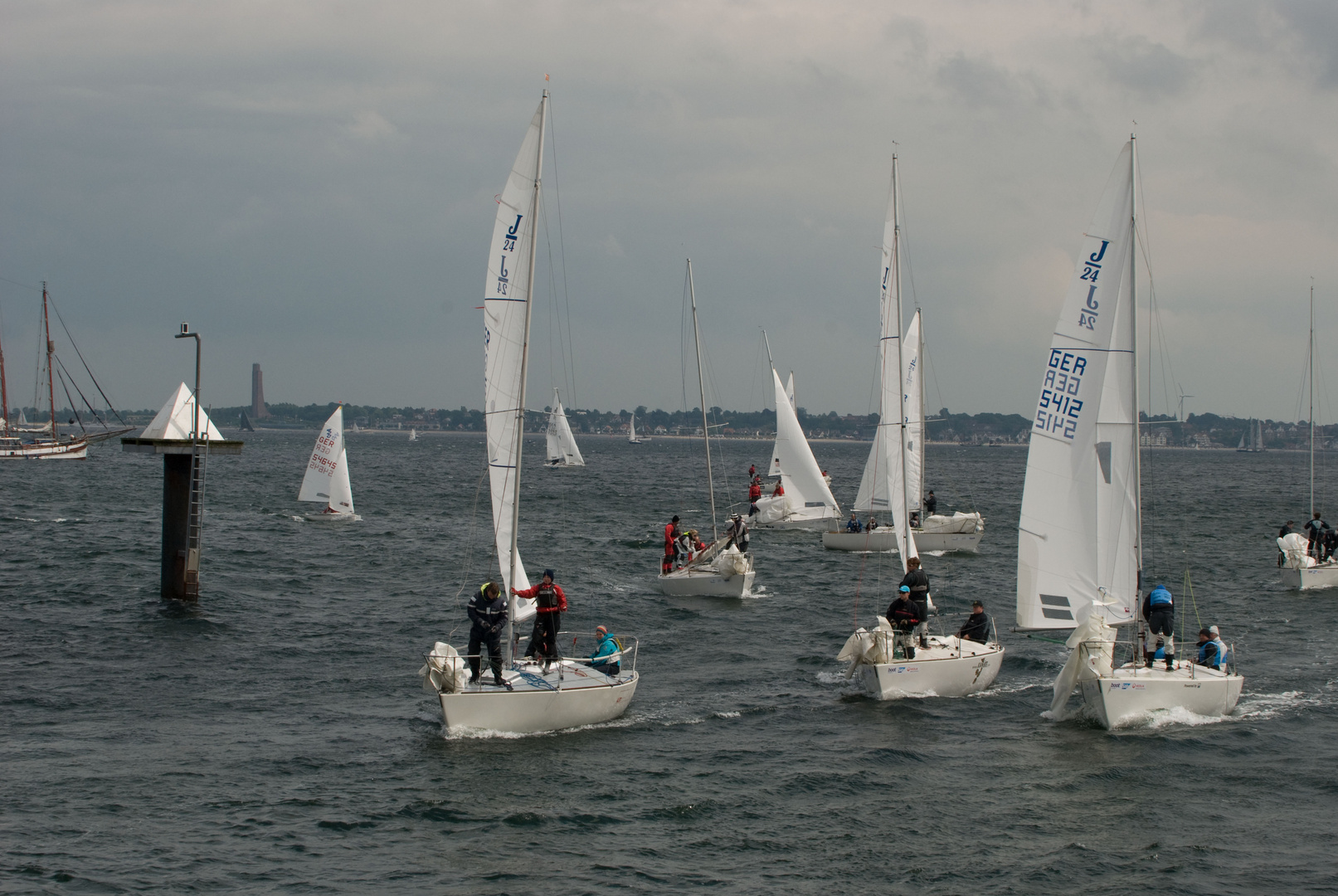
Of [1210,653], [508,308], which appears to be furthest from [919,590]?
[508,308]

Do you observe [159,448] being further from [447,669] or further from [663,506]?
[663,506]

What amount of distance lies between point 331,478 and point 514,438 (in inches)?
1409

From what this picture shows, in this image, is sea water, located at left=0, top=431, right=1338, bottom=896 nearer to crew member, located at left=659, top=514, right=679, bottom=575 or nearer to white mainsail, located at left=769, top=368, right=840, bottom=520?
crew member, located at left=659, top=514, right=679, bottom=575

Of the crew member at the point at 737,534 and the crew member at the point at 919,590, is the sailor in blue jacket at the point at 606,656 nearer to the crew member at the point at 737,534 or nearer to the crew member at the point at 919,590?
the crew member at the point at 919,590

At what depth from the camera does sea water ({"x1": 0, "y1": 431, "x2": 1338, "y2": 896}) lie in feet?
41.4

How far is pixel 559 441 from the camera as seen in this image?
113 m

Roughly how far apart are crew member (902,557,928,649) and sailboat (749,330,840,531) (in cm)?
2691

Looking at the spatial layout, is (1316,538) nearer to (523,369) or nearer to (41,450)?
(523,369)

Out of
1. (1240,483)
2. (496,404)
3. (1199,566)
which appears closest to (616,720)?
(496,404)

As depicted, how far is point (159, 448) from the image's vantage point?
28.3m

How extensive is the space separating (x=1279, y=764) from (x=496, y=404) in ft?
40.0

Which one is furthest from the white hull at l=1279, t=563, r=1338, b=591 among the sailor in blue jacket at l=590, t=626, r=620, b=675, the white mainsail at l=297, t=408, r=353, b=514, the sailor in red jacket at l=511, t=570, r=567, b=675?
the white mainsail at l=297, t=408, r=353, b=514

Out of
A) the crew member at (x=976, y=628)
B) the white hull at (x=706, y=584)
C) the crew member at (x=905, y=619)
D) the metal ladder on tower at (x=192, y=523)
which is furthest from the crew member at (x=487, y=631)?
the white hull at (x=706, y=584)

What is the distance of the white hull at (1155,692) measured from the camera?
17266 millimetres
